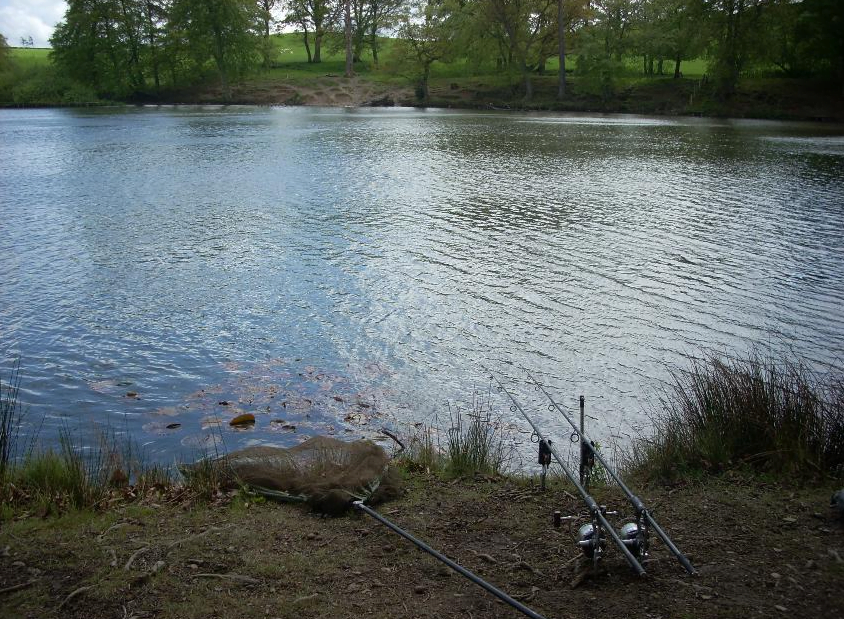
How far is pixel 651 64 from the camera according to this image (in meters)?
74.4

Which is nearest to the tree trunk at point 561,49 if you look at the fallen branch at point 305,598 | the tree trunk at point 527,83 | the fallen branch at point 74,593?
the tree trunk at point 527,83

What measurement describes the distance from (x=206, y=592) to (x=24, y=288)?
12.6m

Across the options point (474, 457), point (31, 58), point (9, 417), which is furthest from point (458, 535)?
point (31, 58)

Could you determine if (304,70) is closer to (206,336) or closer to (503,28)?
(503,28)

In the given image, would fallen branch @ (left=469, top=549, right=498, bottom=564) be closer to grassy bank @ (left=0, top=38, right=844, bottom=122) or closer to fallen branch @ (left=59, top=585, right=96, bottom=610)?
fallen branch @ (left=59, top=585, right=96, bottom=610)

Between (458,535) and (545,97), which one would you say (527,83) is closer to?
(545,97)

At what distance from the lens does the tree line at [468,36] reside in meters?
59.7

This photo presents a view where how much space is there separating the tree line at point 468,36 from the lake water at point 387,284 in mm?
31021

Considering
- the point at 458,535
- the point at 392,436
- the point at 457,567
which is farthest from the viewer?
the point at 392,436

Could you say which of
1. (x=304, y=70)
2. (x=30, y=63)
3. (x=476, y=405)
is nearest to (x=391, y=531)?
(x=476, y=405)

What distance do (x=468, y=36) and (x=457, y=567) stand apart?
260 ft

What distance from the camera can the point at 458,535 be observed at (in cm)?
582

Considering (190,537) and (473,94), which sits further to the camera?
(473,94)

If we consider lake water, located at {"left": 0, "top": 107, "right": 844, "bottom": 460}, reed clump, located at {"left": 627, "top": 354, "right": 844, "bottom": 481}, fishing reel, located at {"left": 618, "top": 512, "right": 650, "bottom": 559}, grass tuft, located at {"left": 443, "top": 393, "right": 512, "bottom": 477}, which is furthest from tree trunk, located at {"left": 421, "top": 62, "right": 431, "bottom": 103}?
fishing reel, located at {"left": 618, "top": 512, "right": 650, "bottom": 559}
